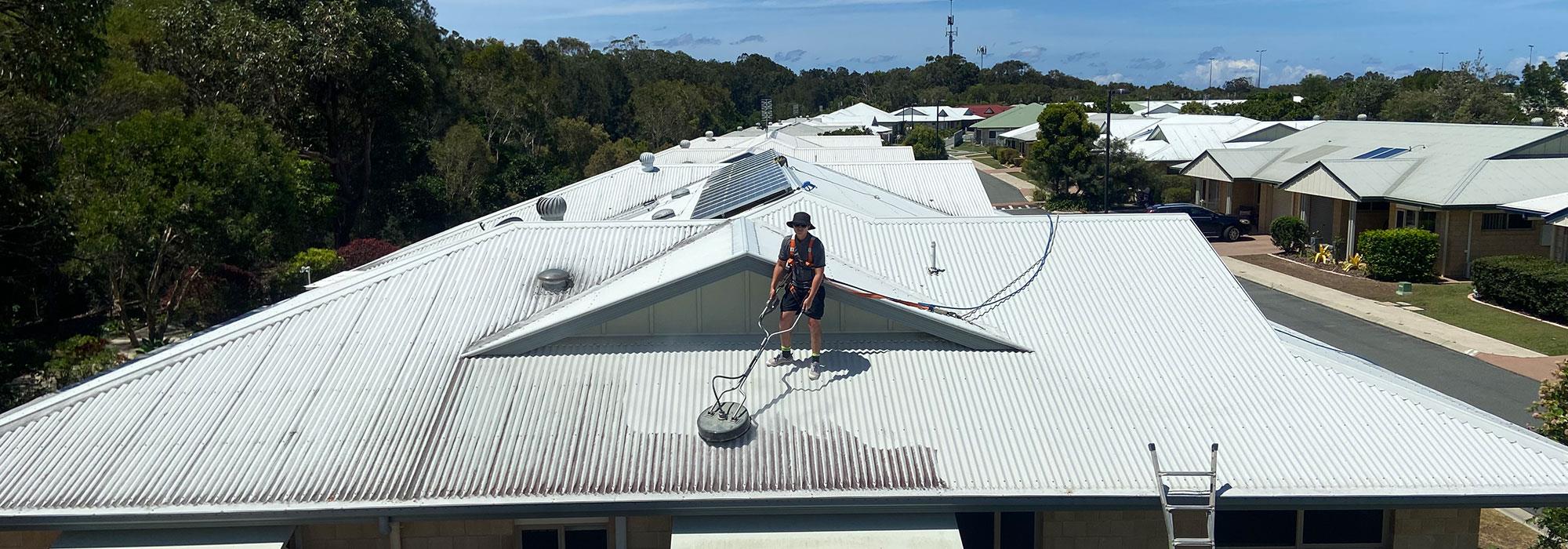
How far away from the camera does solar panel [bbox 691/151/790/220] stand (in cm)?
1706

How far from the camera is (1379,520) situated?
30.4 feet

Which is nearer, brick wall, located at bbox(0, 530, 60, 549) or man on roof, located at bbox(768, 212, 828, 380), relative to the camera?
brick wall, located at bbox(0, 530, 60, 549)

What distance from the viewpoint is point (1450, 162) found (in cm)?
3472

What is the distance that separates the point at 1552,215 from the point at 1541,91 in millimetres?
45653

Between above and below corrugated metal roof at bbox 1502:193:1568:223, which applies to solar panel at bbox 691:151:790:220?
above

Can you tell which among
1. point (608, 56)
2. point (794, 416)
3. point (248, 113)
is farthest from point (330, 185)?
point (608, 56)

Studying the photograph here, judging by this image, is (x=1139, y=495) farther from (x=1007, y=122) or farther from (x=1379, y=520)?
(x=1007, y=122)

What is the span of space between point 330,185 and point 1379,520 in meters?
30.7

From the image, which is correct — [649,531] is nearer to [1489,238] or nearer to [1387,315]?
[1387,315]

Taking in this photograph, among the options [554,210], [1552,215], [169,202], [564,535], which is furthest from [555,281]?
[1552,215]

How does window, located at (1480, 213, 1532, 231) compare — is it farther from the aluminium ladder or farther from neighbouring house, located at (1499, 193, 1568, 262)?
the aluminium ladder

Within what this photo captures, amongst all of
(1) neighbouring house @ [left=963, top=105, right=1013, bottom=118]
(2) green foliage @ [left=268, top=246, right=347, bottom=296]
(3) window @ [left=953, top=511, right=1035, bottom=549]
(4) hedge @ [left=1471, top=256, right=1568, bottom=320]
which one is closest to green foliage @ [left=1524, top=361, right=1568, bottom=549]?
(3) window @ [left=953, top=511, right=1035, bottom=549]

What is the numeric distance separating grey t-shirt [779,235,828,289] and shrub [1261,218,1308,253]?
31.9m

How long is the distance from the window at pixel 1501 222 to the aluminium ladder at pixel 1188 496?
28327mm
